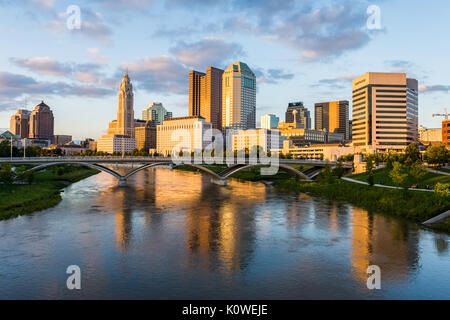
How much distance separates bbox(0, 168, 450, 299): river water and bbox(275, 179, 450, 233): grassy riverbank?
94.0 inches

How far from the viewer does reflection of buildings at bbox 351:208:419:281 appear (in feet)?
78.2

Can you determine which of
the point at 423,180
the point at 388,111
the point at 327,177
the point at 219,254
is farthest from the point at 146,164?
the point at 388,111

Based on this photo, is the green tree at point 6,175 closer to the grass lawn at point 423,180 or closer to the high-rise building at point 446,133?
the grass lawn at point 423,180

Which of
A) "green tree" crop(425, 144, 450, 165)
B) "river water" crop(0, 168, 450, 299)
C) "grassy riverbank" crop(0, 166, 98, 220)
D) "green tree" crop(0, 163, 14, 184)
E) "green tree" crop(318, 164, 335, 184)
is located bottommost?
"river water" crop(0, 168, 450, 299)

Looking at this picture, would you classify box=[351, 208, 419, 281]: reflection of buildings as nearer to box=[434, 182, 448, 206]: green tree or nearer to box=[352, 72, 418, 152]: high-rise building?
box=[434, 182, 448, 206]: green tree

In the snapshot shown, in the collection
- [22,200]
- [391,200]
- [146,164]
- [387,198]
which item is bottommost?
[22,200]

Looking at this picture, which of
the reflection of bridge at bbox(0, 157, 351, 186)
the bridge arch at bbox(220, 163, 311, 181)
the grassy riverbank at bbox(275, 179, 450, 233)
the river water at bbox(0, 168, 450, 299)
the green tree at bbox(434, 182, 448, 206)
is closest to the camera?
the river water at bbox(0, 168, 450, 299)

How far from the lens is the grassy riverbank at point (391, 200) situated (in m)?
Answer: 38.9

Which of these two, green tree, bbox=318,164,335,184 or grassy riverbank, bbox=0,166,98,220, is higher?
green tree, bbox=318,164,335,184

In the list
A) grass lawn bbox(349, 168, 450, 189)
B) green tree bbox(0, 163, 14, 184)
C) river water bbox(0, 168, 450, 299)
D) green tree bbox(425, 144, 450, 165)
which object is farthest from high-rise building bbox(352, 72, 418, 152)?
green tree bbox(0, 163, 14, 184)

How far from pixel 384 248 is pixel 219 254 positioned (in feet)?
45.2

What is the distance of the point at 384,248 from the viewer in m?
28.8

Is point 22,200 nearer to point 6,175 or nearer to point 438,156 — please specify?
point 6,175

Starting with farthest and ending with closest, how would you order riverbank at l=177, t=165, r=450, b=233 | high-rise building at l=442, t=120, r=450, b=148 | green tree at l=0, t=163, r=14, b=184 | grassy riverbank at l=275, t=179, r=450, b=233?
high-rise building at l=442, t=120, r=450, b=148
green tree at l=0, t=163, r=14, b=184
riverbank at l=177, t=165, r=450, b=233
grassy riverbank at l=275, t=179, r=450, b=233
